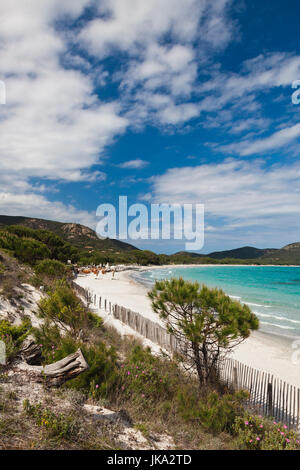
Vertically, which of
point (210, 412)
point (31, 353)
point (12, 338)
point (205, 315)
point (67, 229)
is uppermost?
point (67, 229)

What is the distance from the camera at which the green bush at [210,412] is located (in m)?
4.31

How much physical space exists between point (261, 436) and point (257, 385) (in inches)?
111

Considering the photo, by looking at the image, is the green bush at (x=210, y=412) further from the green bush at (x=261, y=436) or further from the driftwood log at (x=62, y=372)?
the driftwood log at (x=62, y=372)

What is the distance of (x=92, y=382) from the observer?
13.7 ft

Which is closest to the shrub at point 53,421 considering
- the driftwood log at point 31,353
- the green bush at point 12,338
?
the green bush at point 12,338

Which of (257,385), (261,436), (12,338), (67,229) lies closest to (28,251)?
(12,338)

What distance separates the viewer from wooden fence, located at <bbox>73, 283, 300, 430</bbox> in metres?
6.07

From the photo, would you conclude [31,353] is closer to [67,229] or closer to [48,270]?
[48,270]

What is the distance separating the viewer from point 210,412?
14.4 ft

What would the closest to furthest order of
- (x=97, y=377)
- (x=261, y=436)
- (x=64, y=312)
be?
(x=261, y=436), (x=97, y=377), (x=64, y=312)

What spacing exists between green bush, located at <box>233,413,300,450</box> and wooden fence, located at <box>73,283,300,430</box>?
5.22ft

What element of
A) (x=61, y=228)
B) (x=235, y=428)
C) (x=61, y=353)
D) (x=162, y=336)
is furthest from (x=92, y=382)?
(x=61, y=228)

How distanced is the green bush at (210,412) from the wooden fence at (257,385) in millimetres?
1634
